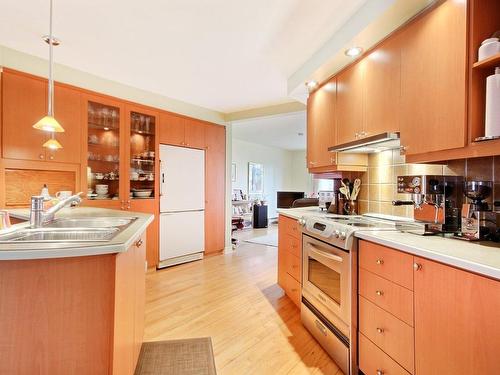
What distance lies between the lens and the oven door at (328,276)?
64.2 inches

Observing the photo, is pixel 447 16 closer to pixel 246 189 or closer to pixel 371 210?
pixel 371 210

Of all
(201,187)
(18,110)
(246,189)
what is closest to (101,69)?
(18,110)

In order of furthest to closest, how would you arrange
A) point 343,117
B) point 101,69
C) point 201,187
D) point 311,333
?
point 201,187
point 101,69
point 343,117
point 311,333

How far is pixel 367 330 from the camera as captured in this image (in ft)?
4.95

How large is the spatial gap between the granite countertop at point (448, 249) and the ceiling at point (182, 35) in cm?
153

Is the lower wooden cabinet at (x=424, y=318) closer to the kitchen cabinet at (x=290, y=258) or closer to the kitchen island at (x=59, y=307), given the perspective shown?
the kitchen cabinet at (x=290, y=258)

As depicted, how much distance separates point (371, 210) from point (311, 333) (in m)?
1.18

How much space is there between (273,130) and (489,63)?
4.90m

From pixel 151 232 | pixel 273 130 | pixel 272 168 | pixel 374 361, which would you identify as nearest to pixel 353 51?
pixel 374 361

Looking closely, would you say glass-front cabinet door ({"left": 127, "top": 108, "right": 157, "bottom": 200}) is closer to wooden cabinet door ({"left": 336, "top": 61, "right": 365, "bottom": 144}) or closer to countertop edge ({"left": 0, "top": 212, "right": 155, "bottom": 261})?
wooden cabinet door ({"left": 336, "top": 61, "right": 365, "bottom": 144})

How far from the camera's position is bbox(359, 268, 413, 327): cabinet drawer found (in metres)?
1.25

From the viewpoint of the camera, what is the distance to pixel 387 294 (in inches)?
53.8

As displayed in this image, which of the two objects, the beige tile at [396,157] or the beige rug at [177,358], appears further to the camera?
the beige tile at [396,157]

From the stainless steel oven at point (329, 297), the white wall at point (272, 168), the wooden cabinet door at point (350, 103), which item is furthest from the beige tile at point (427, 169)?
the white wall at point (272, 168)
